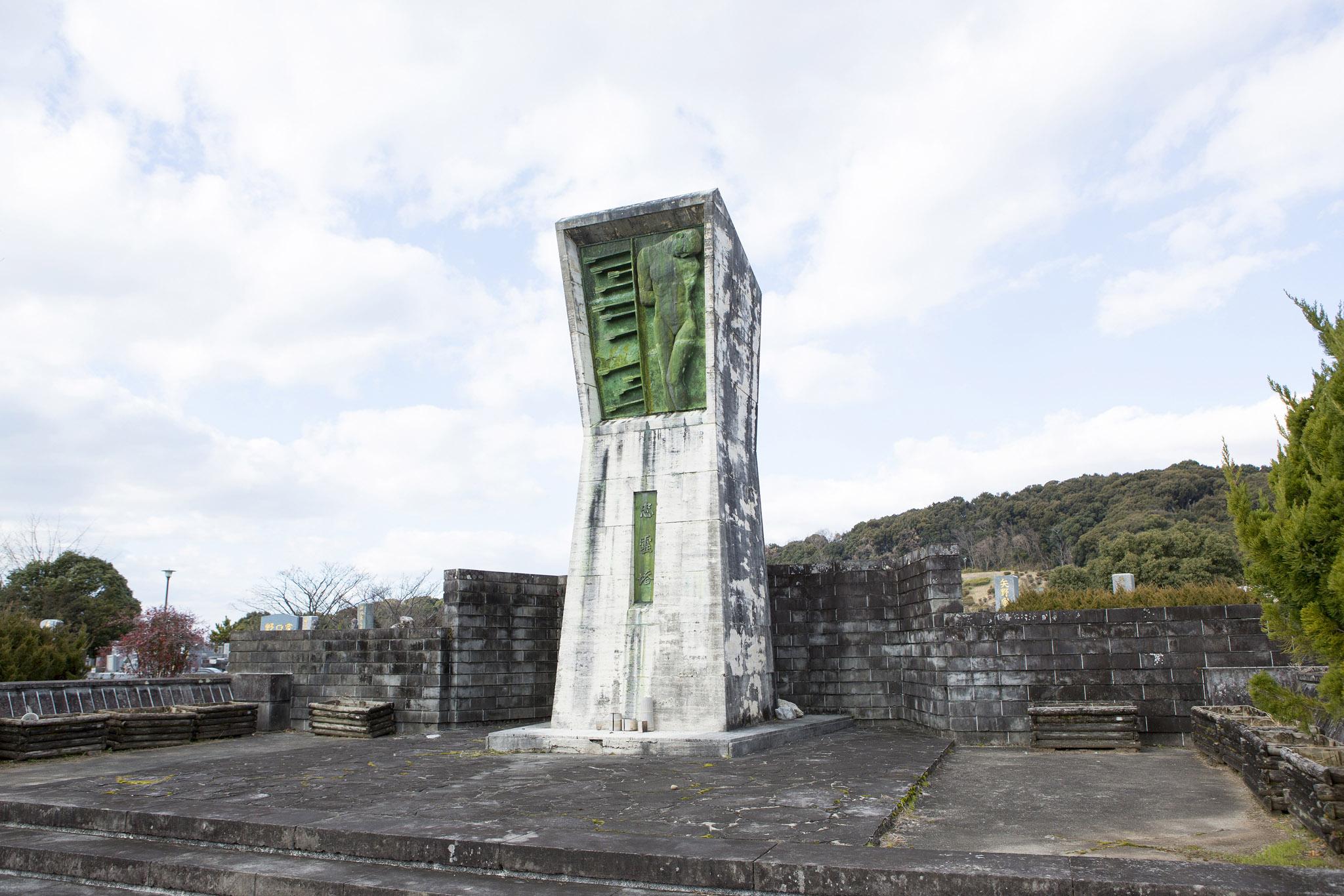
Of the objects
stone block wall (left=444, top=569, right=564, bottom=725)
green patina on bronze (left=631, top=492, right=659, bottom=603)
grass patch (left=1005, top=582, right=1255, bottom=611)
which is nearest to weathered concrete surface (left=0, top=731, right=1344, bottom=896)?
green patina on bronze (left=631, top=492, right=659, bottom=603)

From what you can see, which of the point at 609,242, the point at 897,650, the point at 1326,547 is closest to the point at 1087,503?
the point at 897,650

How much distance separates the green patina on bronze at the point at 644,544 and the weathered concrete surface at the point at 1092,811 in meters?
3.43

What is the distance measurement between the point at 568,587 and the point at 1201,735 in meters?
6.30

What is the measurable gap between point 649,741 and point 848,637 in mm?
3798

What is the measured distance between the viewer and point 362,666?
1138cm

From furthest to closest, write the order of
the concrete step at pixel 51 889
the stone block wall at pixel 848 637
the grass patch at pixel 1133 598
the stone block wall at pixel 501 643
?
1. the stone block wall at pixel 501 643
2. the stone block wall at pixel 848 637
3. the grass patch at pixel 1133 598
4. the concrete step at pixel 51 889

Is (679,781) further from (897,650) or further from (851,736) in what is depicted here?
(897,650)

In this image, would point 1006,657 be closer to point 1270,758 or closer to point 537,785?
point 1270,758

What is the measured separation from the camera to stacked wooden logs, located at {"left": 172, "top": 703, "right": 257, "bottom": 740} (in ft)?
33.9

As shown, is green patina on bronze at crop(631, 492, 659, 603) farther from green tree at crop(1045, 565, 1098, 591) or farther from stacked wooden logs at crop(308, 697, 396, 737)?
green tree at crop(1045, 565, 1098, 591)

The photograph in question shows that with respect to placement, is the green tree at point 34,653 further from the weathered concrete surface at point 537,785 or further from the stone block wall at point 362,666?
the weathered concrete surface at point 537,785

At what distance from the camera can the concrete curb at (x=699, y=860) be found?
3.45m

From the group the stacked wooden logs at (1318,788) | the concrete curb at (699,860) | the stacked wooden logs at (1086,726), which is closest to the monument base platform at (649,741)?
the stacked wooden logs at (1086,726)

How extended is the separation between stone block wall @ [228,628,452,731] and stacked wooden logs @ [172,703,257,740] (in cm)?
77
